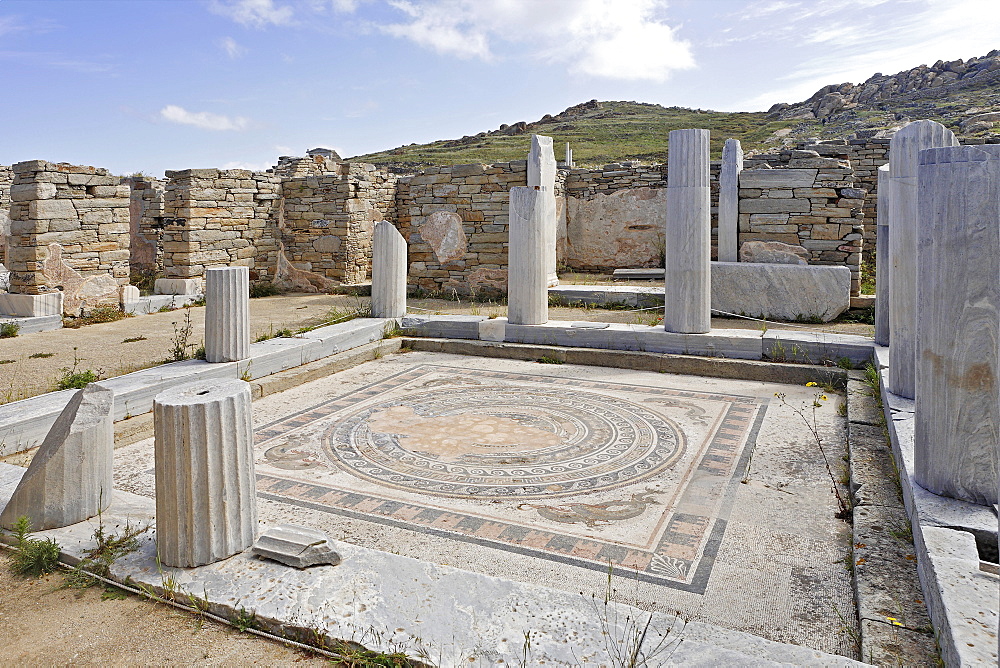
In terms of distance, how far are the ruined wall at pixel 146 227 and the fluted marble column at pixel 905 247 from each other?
458 inches

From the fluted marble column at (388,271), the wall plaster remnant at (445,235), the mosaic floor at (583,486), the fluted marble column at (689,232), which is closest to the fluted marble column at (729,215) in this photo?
the fluted marble column at (689,232)

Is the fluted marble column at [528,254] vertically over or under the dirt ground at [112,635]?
over

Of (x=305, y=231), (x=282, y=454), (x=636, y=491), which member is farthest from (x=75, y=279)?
(x=636, y=491)

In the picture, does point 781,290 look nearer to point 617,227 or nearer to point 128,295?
point 617,227

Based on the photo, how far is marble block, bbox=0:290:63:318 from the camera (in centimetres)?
918

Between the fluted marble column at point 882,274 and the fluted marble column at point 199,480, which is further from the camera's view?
the fluted marble column at point 882,274

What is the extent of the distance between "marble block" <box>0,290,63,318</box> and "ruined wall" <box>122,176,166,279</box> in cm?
293

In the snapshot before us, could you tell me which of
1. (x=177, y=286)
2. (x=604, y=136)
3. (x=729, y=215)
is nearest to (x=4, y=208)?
(x=177, y=286)

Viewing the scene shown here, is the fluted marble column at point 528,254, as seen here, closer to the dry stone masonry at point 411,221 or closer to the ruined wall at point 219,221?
the dry stone masonry at point 411,221

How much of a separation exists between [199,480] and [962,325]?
3246mm

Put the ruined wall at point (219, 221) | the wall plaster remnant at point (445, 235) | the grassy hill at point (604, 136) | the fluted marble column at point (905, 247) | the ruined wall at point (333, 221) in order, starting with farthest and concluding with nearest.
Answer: the grassy hill at point (604, 136) < the ruined wall at point (333, 221) < the wall plaster remnant at point (445, 235) < the ruined wall at point (219, 221) < the fluted marble column at point (905, 247)

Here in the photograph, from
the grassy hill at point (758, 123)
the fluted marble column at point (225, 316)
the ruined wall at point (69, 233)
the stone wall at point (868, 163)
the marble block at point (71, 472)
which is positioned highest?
the grassy hill at point (758, 123)

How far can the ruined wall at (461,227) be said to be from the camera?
38.9ft

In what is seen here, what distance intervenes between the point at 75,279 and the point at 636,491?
9.13 m
